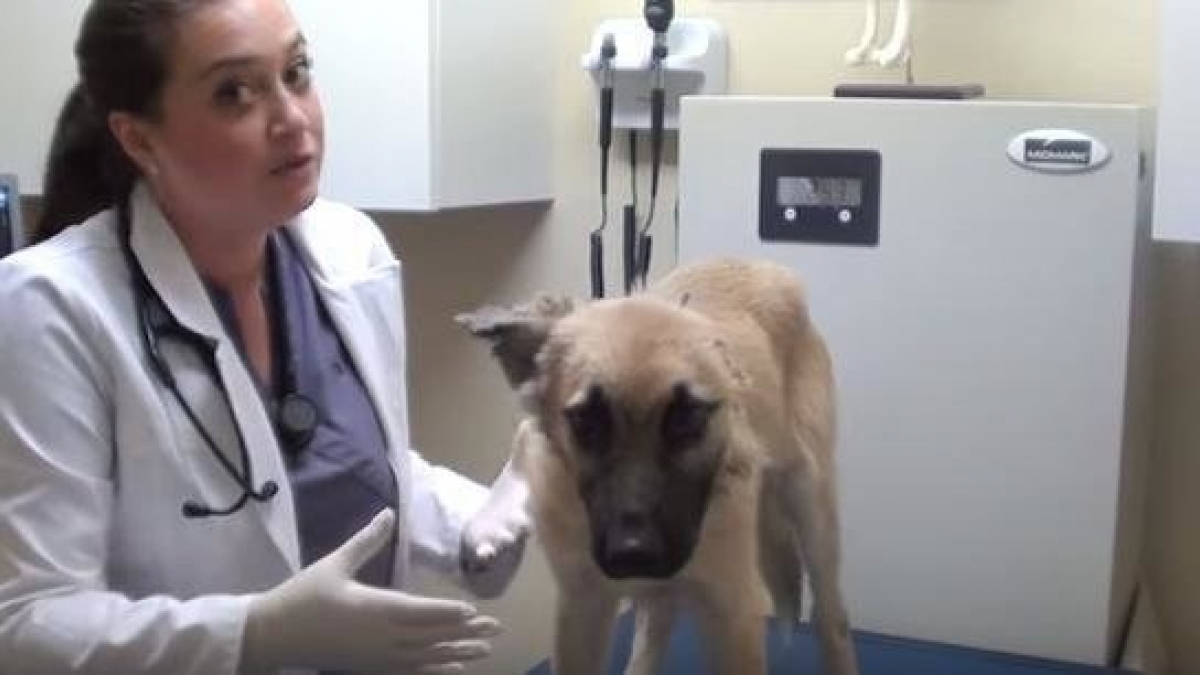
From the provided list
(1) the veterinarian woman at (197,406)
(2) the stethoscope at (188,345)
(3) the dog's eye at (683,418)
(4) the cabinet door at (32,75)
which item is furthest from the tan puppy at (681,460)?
(4) the cabinet door at (32,75)

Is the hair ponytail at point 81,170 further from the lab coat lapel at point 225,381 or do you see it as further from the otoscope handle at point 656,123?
the otoscope handle at point 656,123

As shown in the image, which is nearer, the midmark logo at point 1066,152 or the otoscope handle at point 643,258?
the midmark logo at point 1066,152

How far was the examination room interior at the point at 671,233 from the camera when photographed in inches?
74.5

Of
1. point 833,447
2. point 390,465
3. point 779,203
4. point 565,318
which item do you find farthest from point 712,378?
point 779,203

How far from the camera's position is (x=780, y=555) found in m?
1.28

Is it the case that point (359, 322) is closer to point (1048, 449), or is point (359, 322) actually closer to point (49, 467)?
point (49, 467)

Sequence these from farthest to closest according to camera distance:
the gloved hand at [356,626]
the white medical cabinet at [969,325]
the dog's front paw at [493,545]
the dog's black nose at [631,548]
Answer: the white medical cabinet at [969,325]
the dog's front paw at [493,545]
the gloved hand at [356,626]
the dog's black nose at [631,548]

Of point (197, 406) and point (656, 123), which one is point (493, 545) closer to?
point (197, 406)

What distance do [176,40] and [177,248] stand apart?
0.17m

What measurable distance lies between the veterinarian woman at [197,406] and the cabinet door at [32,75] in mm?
811

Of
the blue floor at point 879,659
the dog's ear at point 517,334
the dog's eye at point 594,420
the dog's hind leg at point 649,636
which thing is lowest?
the blue floor at point 879,659

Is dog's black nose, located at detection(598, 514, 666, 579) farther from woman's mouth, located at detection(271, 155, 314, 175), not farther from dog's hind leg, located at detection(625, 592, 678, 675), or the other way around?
woman's mouth, located at detection(271, 155, 314, 175)

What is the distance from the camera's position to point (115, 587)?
127 cm

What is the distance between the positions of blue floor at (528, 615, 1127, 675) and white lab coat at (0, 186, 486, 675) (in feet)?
1.04
